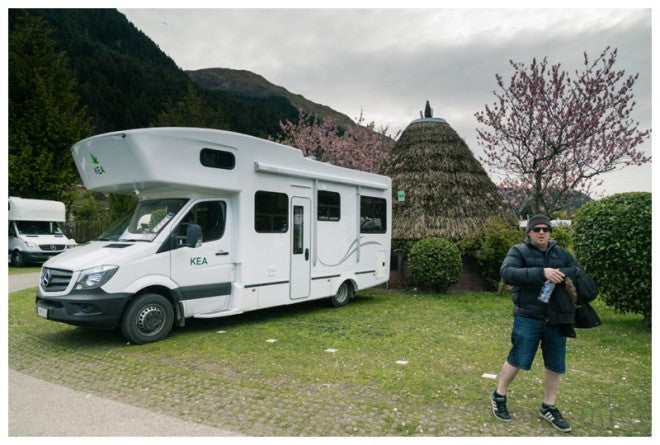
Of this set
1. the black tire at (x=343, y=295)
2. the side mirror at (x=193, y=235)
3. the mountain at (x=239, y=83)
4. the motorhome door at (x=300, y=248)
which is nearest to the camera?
the side mirror at (x=193, y=235)

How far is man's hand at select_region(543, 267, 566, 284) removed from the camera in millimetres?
4266

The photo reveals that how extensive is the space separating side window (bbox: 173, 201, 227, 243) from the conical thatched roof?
7.29 meters

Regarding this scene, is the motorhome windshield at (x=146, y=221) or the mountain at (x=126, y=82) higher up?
the mountain at (x=126, y=82)

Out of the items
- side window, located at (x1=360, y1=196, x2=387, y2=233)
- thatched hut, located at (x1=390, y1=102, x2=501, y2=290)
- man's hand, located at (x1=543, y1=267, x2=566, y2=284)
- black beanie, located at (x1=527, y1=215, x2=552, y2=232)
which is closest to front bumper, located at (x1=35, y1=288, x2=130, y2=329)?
black beanie, located at (x1=527, y1=215, x2=552, y2=232)

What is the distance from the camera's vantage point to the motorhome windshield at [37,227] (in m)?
21.6

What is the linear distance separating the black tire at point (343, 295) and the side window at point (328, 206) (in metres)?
1.57

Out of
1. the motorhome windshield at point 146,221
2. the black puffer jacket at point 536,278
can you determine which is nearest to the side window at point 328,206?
the motorhome windshield at point 146,221

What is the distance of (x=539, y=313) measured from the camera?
448 centimetres

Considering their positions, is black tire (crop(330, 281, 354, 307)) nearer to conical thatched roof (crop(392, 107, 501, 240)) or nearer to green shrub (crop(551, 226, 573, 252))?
conical thatched roof (crop(392, 107, 501, 240))

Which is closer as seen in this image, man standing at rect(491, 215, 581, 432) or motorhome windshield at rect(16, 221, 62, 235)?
man standing at rect(491, 215, 581, 432)

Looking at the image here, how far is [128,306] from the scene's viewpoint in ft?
24.2

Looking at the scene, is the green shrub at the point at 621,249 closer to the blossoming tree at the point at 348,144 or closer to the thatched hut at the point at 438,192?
the thatched hut at the point at 438,192

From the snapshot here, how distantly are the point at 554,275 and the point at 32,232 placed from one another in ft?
74.3

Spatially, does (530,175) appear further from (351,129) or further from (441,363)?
(351,129)
